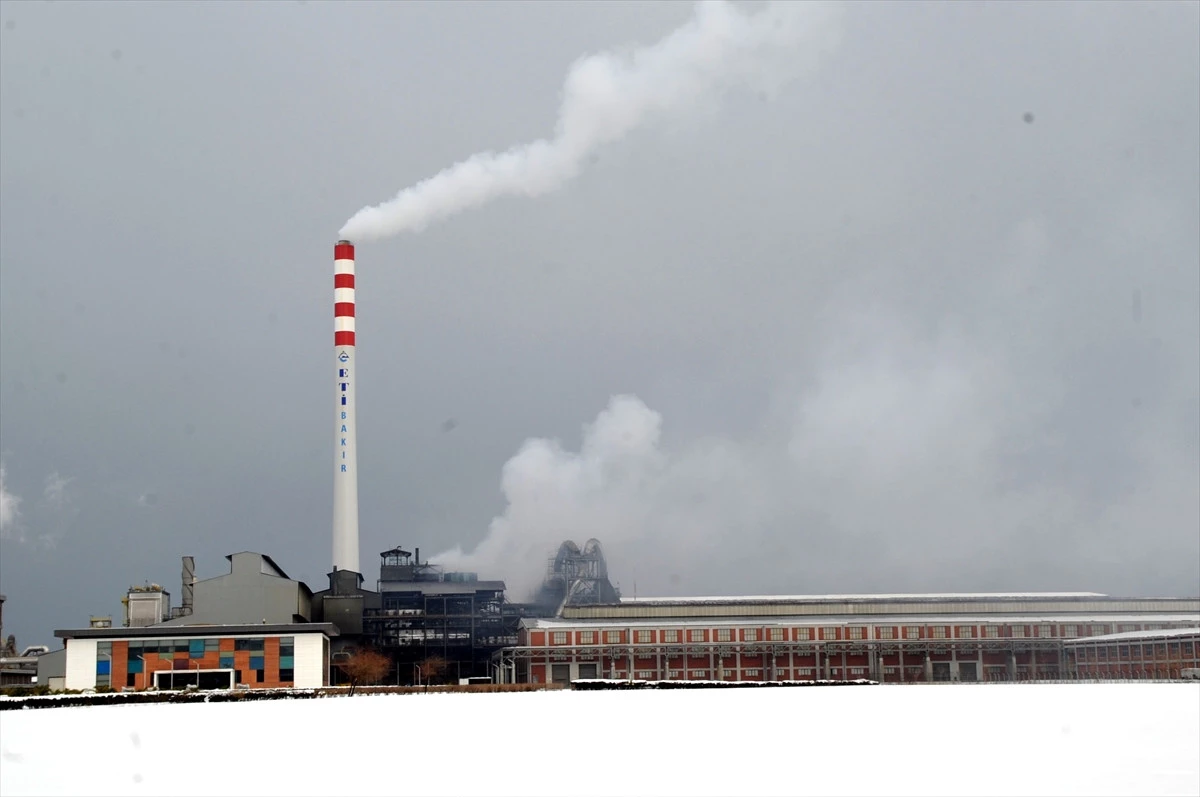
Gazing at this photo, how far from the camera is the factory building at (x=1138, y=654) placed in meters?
78.2

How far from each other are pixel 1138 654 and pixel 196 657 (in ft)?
183

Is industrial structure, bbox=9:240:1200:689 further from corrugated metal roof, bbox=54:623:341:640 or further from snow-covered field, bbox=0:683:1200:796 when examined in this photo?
snow-covered field, bbox=0:683:1200:796

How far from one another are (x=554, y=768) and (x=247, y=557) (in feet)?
218

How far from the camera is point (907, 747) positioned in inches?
923

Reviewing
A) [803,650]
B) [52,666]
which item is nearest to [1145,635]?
[803,650]

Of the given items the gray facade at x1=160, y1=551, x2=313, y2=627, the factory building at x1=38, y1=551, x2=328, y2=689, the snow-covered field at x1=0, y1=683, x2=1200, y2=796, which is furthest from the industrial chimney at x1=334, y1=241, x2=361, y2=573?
the snow-covered field at x1=0, y1=683, x2=1200, y2=796

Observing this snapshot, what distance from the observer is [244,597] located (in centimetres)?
8181

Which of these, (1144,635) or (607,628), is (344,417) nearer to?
(607,628)

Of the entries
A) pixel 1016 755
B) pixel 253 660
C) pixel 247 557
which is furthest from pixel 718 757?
pixel 247 557

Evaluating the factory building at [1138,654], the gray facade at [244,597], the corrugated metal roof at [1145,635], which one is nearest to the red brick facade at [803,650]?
the factory building at [1138,654]

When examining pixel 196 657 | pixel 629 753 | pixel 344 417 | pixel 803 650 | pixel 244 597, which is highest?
pixel 344 417

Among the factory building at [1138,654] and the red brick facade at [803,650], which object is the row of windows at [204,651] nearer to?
the red brick facade at [803,650]

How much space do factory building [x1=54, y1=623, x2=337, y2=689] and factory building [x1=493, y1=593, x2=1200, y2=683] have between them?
16.8 metres

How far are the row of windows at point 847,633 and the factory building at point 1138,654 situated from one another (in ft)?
6.96
